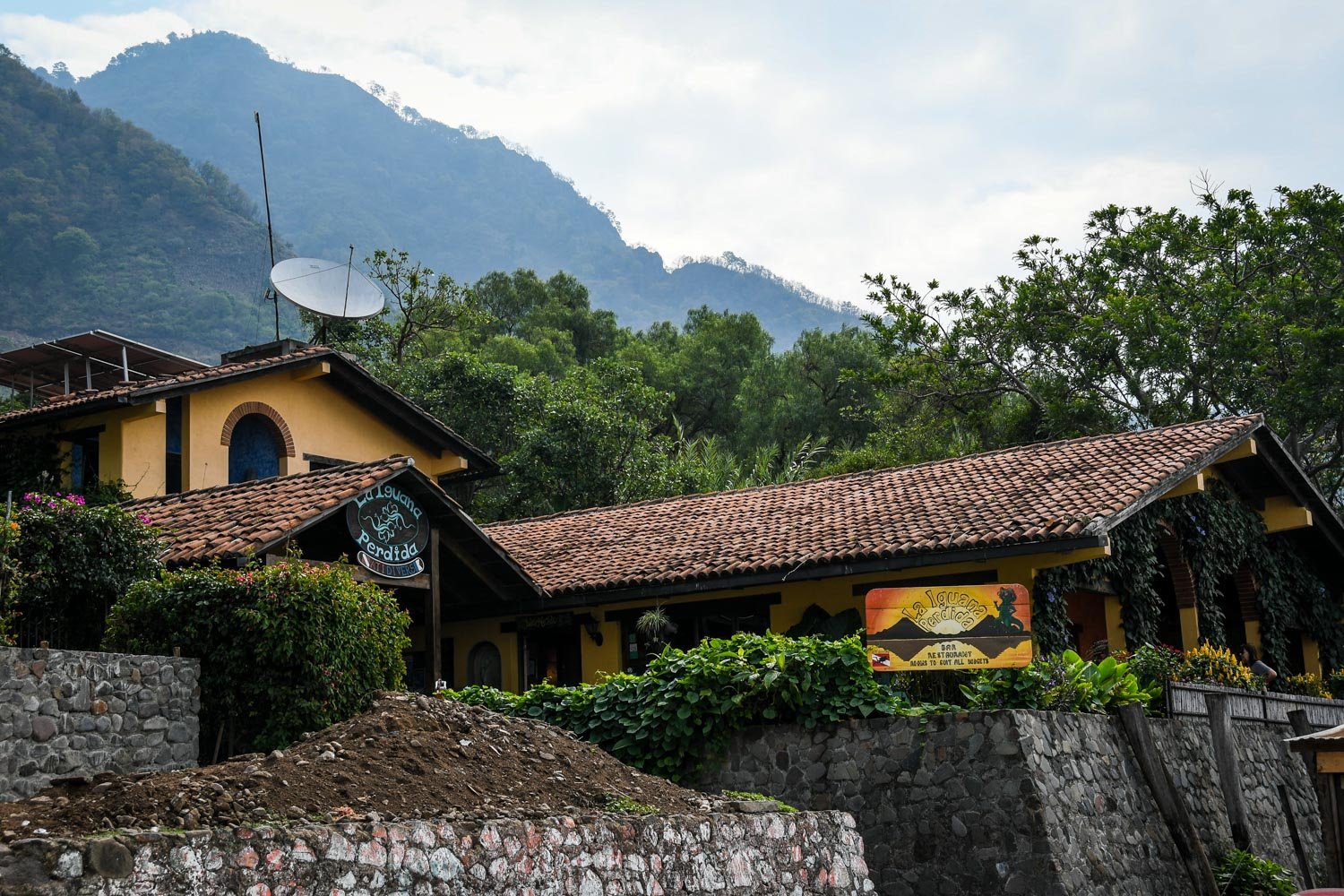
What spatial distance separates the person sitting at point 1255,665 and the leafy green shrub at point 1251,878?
453cm

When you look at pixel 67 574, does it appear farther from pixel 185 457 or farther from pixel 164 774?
pixel 185 457

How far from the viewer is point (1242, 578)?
21.7 m

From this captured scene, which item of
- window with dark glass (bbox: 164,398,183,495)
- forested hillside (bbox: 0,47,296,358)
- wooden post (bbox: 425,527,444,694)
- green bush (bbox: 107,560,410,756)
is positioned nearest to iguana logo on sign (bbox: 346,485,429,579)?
wooden post (bbox: 425,527,444,694)

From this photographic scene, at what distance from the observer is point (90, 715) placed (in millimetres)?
9734

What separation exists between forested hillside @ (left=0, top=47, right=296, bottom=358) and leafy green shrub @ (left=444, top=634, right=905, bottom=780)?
79.3 meters

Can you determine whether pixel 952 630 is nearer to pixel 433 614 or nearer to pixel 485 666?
pixel 433 614

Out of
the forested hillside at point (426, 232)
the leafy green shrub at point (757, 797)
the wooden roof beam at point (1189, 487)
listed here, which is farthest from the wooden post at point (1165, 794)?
the forested hillside at point (426, 232)

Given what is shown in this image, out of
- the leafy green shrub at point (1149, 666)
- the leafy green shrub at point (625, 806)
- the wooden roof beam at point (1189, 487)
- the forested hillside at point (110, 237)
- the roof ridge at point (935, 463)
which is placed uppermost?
the forested hillside at point (110, 237)

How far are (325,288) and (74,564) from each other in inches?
499

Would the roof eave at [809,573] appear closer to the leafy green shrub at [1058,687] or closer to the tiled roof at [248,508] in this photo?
the leafy green shrub at [1058,687]

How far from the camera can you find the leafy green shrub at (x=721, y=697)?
1234cm

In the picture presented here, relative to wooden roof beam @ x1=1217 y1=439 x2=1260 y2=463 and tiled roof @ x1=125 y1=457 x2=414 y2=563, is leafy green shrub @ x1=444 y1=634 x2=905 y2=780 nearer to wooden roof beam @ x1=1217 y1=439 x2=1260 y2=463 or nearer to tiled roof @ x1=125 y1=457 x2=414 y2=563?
tiled roof @ x1=125 y1=457 x2=414 y2=563

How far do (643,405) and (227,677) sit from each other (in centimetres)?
2331

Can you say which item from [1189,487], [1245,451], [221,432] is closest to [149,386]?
[221,432]
